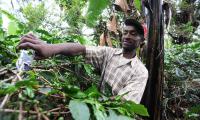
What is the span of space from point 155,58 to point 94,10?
7.46ft

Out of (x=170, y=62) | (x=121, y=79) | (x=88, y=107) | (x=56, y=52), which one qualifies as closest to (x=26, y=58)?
(x=88, y=107)

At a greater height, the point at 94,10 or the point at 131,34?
the point at 94,10

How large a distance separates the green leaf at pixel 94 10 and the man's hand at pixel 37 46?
2.86 ft

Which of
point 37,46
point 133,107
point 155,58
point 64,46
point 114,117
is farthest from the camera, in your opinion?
point 155,58

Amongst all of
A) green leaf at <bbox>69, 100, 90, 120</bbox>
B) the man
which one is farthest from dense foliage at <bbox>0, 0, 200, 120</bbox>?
the man

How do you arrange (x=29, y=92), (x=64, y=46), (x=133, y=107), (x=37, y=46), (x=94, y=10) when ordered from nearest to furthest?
(x=94, y=10)
(x=29, y=92)
(x=133, y=107)
(x=37, y=46)
(x=64, y=46)

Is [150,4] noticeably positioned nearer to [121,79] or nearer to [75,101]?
[121,79]

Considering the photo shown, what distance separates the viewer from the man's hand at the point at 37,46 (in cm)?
146

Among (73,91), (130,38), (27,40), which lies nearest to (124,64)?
(130,38)

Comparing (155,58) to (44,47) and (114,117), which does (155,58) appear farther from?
(114,117)

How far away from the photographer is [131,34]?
2594mm

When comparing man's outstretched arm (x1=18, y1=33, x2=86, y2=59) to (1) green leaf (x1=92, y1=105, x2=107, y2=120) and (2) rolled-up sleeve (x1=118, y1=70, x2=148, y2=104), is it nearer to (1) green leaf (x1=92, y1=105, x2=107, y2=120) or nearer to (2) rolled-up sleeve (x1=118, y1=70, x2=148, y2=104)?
(2) rolled-up sleeve (x1=118, y1=70, x2=148, y2=104)

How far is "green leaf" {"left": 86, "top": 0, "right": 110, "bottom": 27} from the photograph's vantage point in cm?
60

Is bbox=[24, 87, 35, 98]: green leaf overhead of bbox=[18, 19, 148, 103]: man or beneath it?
overhead
